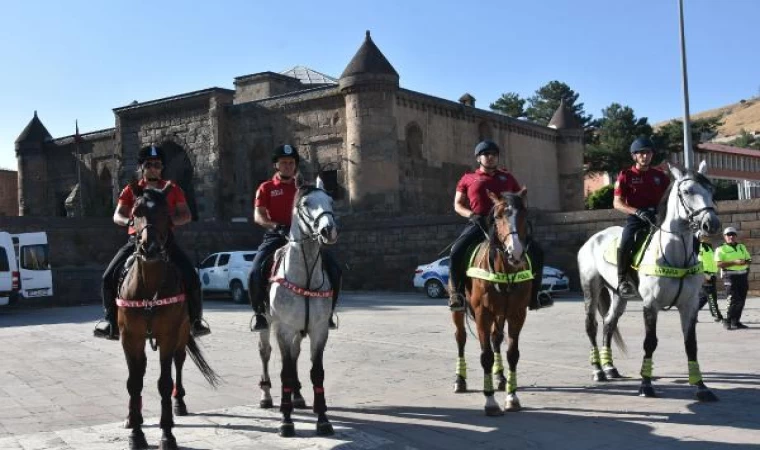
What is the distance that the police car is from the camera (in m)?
27.7

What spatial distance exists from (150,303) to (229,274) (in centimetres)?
2044

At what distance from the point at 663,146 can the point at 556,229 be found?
43.5 metres

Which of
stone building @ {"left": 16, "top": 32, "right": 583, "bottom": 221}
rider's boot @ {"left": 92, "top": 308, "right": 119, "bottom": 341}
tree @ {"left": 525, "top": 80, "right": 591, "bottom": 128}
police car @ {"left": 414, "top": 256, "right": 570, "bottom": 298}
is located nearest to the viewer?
rider's boot @ {"left": 92, "top": 308, "right": 119, "bottom": 341}

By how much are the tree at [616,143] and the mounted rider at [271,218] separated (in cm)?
6005

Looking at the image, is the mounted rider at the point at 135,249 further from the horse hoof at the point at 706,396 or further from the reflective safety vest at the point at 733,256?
the reflective safety vest at the point at 733,256

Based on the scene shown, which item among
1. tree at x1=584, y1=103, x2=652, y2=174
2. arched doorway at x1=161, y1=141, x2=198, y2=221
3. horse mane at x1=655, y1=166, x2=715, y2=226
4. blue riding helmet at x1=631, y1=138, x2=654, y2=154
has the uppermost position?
tree at x1=584, y1=103, x2=652, y2=174

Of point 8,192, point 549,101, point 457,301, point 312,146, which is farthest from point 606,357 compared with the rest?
point 549,101

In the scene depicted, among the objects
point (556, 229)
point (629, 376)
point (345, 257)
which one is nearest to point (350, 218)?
point (345, 257)

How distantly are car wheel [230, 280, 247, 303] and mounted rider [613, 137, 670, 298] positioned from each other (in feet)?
60.6

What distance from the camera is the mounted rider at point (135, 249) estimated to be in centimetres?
760

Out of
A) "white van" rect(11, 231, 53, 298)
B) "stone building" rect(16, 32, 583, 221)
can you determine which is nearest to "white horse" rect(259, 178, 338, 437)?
"white van" rect(11, 231, 53, 298)

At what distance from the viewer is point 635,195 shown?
32.3 ft

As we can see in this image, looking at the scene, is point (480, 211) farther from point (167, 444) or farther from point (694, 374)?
point (167, 444)

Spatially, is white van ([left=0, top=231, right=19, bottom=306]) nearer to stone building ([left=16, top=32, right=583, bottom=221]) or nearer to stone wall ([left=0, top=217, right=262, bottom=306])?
stone wall ([left=0, top=217, right=262, bottom=306])
